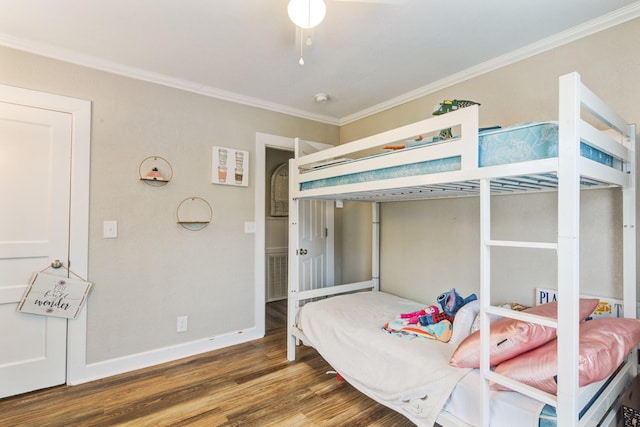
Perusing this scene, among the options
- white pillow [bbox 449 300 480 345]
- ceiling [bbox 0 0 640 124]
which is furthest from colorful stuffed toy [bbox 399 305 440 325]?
ceiling [bbox 0 0 640 124]

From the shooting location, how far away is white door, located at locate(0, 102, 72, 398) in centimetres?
205

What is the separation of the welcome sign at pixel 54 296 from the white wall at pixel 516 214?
2.55 m

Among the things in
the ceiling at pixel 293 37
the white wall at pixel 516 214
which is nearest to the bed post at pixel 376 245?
the white wall at pixel 516 214

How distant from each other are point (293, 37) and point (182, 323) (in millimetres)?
2413

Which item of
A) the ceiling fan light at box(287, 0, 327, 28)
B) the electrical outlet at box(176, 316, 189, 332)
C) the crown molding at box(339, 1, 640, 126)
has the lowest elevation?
the electrical outlet at box(176, 316, 189, 332)

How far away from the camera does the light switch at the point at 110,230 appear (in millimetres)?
2355

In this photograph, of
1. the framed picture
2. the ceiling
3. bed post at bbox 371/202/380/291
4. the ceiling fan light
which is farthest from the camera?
bed post at bbox 371/202/380/291

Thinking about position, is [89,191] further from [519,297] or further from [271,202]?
[519,297]

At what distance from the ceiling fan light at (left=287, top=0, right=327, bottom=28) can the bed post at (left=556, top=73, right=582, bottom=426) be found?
39.8 inches

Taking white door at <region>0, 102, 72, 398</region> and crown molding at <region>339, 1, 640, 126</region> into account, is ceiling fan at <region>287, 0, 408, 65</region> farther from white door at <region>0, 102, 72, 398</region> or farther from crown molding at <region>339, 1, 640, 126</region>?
white door at <region>0, 102, 72, 398</region>

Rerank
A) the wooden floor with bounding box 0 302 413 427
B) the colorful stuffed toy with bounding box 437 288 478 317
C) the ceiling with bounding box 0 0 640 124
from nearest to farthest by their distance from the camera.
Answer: the ceiling with bounding box 0 0 640 124, the wooden floor with bounding box 0 302 413 427, the colorful stuffed toy with bounding box 437 288 478 317

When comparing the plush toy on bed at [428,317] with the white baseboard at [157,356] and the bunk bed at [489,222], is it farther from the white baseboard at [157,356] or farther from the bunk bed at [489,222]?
the white baseboard at [157,356]

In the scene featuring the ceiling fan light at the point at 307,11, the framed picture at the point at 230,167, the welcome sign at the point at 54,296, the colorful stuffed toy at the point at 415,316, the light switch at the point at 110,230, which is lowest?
the colorful stuffed toy at the point at 415,316

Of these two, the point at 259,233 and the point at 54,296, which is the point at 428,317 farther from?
the point at 54,296
